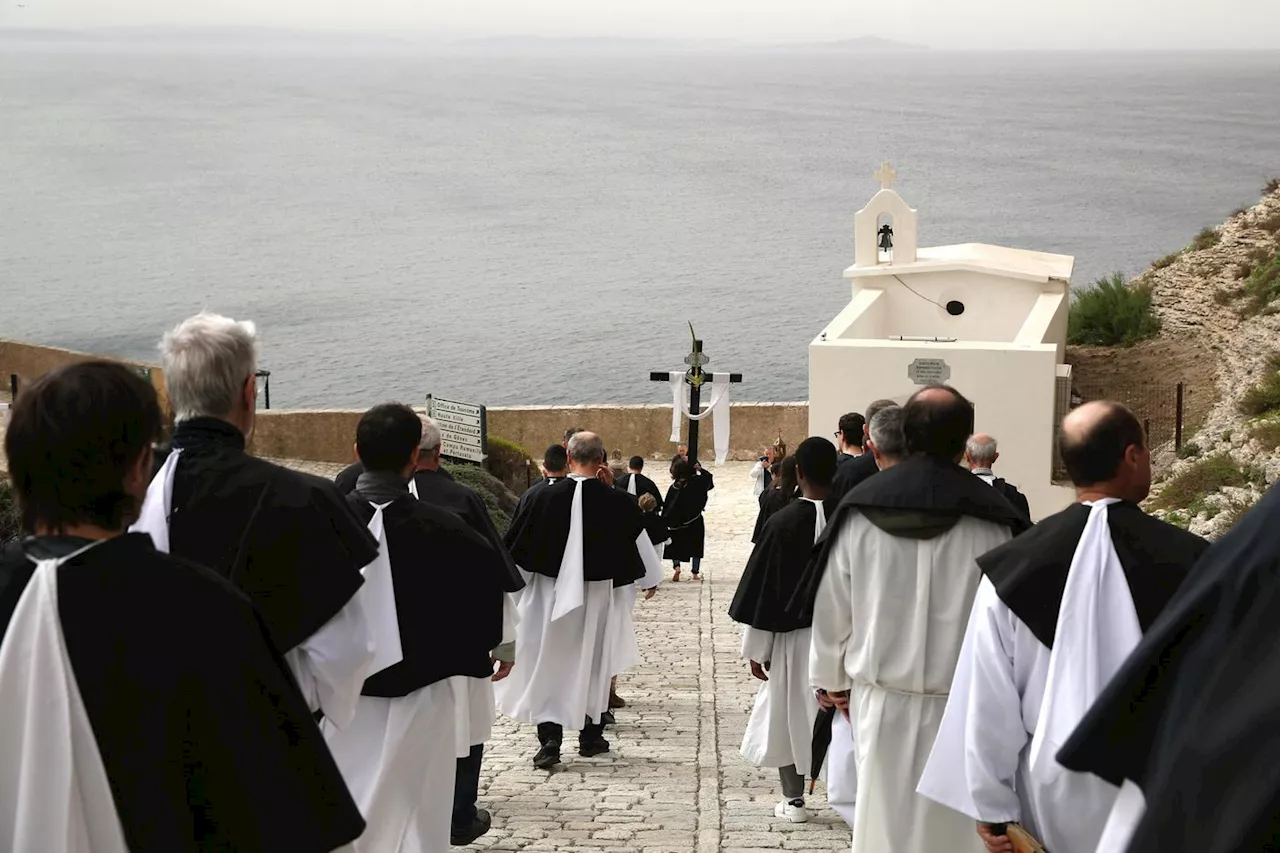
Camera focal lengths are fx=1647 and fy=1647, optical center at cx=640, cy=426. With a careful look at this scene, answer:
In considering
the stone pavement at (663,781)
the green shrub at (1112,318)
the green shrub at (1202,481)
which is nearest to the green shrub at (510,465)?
the green shrub at (1202,481)

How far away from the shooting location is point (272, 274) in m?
113

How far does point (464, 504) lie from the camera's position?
6.57 m

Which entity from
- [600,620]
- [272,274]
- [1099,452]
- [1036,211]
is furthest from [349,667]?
[1036,211]

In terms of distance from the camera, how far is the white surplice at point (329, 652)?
14.4 feet

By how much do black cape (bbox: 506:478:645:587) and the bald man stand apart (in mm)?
4131

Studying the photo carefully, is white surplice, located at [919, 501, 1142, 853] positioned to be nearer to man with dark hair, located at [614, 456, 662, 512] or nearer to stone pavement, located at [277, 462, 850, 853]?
stone pavement, located at [277, 462, 850, 853]

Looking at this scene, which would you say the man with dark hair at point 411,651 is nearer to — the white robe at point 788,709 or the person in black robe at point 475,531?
the person in black robe at point 475,531

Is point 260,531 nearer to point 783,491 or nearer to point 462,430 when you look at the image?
point 783,491

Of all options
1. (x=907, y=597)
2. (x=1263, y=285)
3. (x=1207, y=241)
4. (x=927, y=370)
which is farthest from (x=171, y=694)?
(x=1207, y=241)

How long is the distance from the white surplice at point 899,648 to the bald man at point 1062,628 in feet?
3.41

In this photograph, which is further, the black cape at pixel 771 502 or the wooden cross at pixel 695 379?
the wooden cross at pixel 695 379

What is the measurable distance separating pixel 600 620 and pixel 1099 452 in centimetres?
483

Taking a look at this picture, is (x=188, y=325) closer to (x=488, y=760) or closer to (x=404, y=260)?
(x=488, y=760)

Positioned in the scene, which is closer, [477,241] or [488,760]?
[488,760]
